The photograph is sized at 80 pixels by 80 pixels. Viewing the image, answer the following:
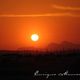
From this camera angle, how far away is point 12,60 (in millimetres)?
14641

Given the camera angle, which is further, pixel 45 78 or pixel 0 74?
pixel 0 74

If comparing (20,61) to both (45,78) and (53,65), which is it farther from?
(45,78)

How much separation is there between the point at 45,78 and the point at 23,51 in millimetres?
3967

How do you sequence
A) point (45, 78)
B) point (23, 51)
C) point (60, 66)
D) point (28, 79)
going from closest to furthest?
point (45, 78)
point (28, 79)
point (60, 66)
point (23, 51)

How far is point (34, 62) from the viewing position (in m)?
14.7

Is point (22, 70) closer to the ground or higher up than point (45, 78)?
closer to the ground

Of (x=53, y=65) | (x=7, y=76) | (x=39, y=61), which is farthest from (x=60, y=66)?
(x=7, y=76)

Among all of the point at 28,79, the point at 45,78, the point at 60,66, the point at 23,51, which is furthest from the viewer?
the point at 23,51

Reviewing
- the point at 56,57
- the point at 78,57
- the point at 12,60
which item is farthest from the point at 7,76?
the point at 78,57

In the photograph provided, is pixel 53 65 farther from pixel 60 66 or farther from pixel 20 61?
pixel 20 61

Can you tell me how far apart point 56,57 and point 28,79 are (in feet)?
8.34

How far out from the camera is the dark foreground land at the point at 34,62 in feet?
43.8

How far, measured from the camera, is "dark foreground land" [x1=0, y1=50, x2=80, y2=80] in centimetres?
1334

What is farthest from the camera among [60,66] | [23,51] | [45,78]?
[23,51]
